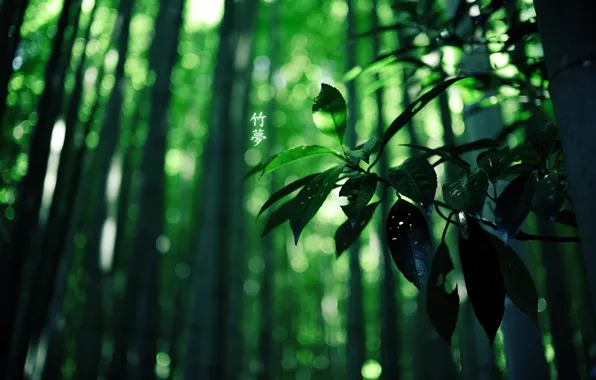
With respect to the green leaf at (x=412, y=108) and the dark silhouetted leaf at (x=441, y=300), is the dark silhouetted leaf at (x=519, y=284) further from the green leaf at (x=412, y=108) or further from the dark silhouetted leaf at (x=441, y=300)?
the green leaf at (x=412, y=108)

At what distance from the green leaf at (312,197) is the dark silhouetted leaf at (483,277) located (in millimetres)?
208

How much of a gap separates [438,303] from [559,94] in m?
0.37

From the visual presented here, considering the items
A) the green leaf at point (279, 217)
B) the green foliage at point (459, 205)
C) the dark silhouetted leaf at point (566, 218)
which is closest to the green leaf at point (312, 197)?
the green foliage at point (459, 205)

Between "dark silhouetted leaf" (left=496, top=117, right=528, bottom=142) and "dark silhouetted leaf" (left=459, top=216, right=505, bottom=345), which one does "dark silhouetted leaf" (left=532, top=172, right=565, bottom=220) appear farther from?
"dark silhouetted leaf" (left=496, top=117, right=528, bottom=142)

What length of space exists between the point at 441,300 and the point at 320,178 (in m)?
0.27

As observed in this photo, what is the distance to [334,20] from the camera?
5141 millimetres

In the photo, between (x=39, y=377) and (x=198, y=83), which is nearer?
(x=39, y=377)

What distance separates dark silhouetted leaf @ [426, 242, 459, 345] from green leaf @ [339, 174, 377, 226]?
8.0 inches

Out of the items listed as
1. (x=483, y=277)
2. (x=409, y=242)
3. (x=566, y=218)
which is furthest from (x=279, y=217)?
(x=566, y=218)

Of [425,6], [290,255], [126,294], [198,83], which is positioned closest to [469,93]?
[425,6]

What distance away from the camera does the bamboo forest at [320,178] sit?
26.6 inches

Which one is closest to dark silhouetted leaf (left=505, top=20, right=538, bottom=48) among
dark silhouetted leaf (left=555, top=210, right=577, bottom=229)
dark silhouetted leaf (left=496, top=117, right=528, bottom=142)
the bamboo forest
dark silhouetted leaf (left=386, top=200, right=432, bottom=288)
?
the bamboo forest

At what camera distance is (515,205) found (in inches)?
26.9

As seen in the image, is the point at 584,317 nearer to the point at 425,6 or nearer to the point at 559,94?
the point at 425,6
